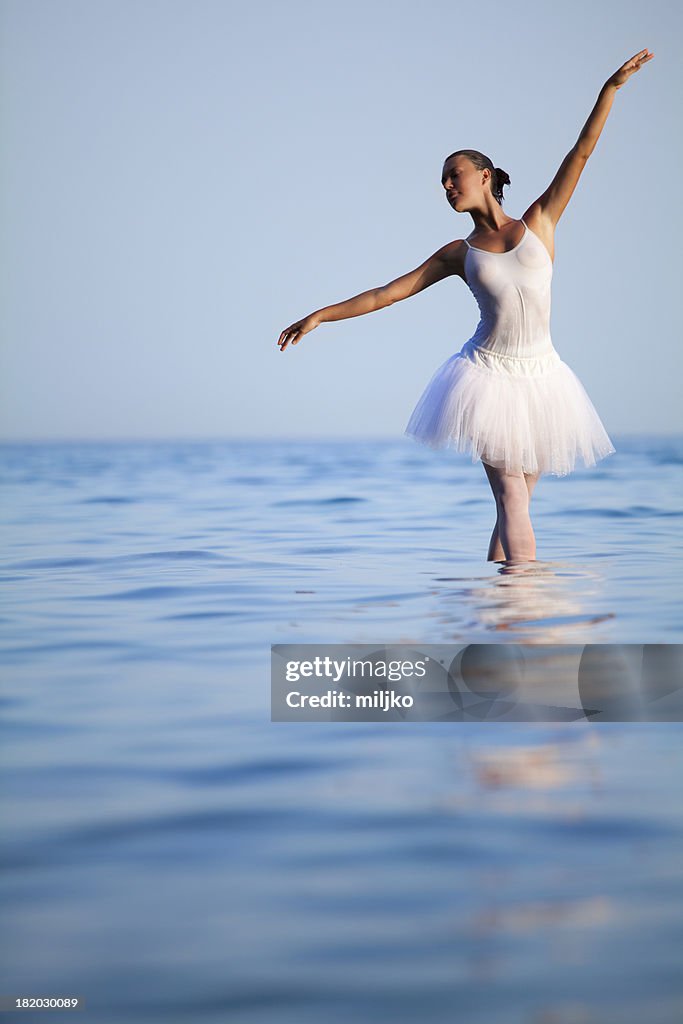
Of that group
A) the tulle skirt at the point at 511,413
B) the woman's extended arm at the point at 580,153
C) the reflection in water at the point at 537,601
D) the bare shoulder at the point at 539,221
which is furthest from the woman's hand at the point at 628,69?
the reflection in water at the point at 537,601

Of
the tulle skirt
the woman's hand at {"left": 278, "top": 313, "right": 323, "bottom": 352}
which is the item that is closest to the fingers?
the woman's hand at {"left": 278, "top": 313, "right": 323, "bottom": 352}

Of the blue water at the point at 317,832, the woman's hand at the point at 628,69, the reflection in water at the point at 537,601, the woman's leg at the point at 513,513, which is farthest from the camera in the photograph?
the woman's leg at the point at 513,513

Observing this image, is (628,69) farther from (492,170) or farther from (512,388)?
(512,388)

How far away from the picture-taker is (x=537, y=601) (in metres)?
3.42

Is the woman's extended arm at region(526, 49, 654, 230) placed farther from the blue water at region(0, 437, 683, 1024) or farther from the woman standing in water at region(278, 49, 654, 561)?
the blue water at region(0, 437, 683, 1024)

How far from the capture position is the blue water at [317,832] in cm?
119

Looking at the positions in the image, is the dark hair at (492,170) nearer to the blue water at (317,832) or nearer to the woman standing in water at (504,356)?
the woman standing in water at (504,356)

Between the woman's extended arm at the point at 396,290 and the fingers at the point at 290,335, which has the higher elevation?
the woman's extended arm at the point at 396,290

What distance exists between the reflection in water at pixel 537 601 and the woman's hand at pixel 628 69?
156cm

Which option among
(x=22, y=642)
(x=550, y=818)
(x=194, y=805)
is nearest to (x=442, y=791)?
(x=550, y=818)

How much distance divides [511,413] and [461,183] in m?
0.78

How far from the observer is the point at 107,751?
6.61 ft

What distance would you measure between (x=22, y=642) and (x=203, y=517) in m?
4.20

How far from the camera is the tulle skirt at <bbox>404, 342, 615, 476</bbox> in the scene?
4.02 meters
